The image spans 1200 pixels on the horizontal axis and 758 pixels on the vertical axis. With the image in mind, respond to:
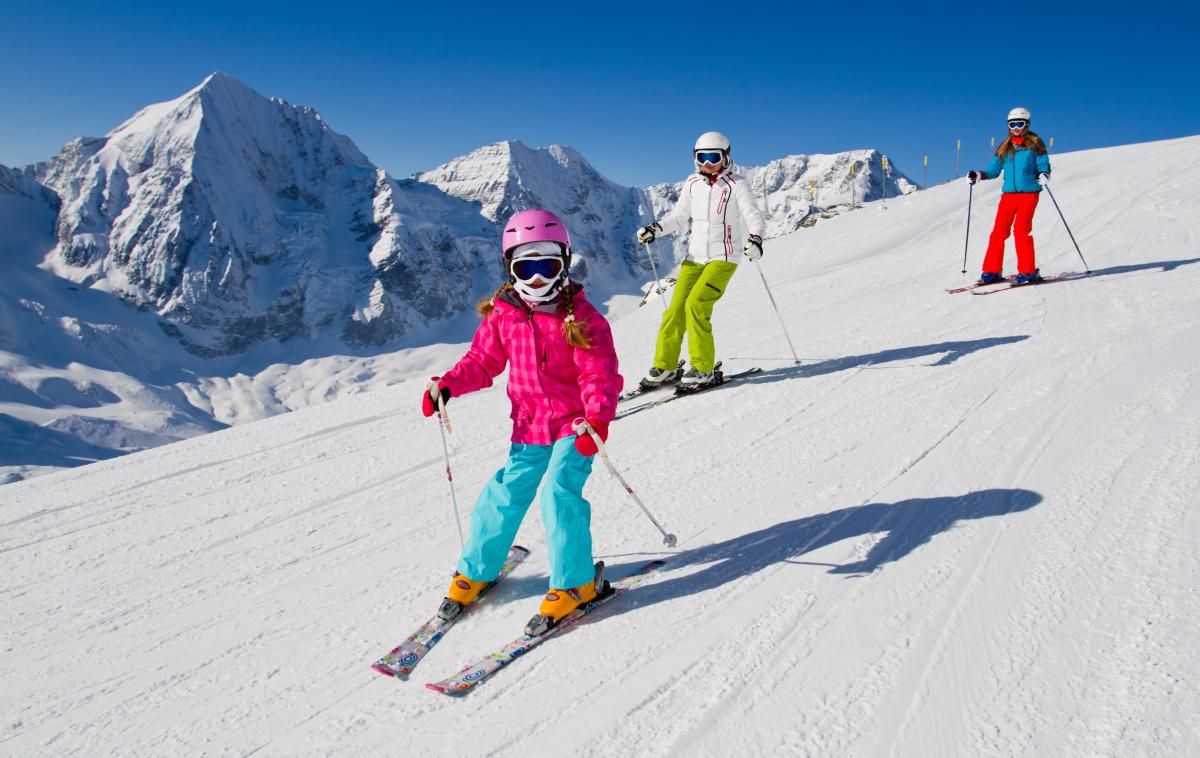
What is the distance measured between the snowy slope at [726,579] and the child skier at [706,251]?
0.59 m

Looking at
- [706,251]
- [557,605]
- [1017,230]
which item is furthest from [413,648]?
[1017,230]

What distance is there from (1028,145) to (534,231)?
8.42 meters

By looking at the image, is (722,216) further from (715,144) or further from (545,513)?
(545,513)

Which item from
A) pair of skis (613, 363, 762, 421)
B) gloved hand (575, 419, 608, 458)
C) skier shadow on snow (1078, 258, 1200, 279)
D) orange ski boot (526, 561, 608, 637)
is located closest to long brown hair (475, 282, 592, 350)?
gloved hand (575, 419, 608, 458)

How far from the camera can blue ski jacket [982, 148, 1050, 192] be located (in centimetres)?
891

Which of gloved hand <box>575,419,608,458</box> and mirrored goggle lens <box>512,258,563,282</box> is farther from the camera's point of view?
Answer: mirrored goggle lens <box>512,258,563,282</box>

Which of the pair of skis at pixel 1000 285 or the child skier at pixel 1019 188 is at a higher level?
the child skier at pixel 1019 188

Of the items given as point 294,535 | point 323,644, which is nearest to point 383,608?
point 323,644

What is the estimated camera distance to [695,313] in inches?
259

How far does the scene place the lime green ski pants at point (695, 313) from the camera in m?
6.55

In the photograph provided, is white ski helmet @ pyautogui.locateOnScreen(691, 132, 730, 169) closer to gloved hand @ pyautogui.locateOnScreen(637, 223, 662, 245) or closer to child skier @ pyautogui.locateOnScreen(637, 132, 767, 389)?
child skier @ pyautogui.locateOnScreen(637, 132, 767, 389)

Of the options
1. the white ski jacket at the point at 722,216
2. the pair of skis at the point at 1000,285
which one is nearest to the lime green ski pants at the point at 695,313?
the white ski jacket at the point at 722,216

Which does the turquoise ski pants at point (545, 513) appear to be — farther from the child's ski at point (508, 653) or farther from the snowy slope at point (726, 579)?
the snowy slope at point (726, 579)

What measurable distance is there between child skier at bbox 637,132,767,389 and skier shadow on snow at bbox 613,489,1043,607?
309 cm
